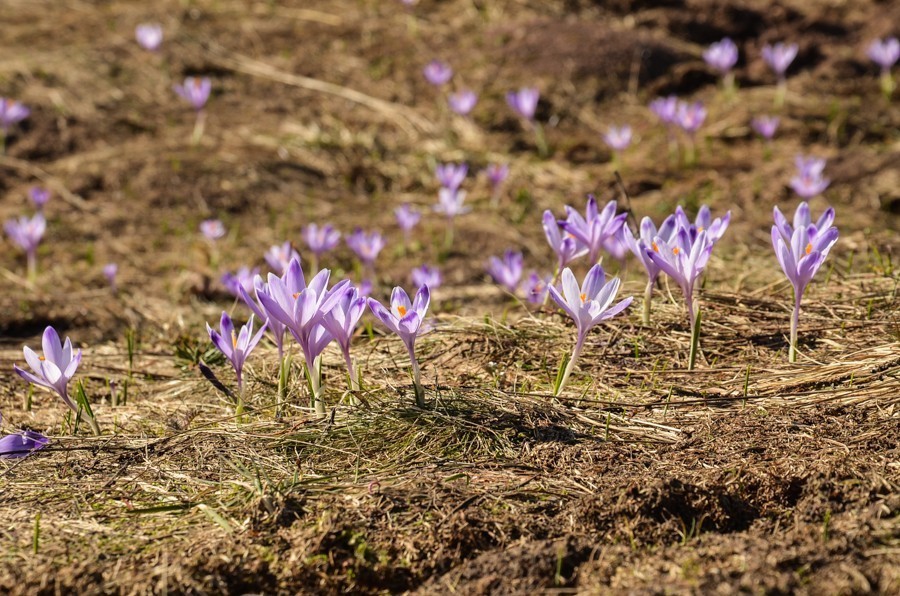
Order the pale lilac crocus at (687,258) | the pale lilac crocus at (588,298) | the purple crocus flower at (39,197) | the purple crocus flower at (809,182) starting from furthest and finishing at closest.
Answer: the purple crocus flower at (39,197) → the purple crocus flower at (809,182) → the pale lilac crocus at (687,258) → the pale lilac crocus at (588,298)

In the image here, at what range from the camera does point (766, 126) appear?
6160 millimetres

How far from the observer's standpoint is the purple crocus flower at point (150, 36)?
7.06 meters

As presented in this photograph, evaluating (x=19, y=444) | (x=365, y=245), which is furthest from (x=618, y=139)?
(x=19, y=444)

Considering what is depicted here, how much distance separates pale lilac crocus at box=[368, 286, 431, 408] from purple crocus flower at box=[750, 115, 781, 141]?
4270 millimetres

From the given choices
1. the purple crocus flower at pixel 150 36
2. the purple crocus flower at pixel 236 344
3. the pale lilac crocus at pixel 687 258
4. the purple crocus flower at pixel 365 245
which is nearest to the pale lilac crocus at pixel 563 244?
the pale lilac crocus at pixel 687 258

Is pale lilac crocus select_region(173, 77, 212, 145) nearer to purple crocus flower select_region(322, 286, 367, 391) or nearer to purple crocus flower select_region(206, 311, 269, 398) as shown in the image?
purple crocus flower select_region(206, 311, 269, 398)

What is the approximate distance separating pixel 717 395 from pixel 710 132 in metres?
4.32

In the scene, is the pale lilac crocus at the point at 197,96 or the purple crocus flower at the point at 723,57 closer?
the pale lilac crocus at the point at 197,96

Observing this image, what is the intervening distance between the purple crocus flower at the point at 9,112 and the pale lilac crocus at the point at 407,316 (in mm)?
4484

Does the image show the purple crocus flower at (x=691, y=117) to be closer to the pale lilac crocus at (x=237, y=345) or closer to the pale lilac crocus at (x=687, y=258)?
the pale lilac crocus at (x=687, y=258)

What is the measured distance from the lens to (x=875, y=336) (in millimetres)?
2916

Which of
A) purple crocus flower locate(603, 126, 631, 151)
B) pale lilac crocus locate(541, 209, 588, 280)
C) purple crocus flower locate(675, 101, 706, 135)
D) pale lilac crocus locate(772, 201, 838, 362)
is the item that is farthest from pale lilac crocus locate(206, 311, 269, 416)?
purple crocus flower locate(675, 101, 706, 135)

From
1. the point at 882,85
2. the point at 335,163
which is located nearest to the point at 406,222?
the point at 335,163

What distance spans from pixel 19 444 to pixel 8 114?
14.0 ft
